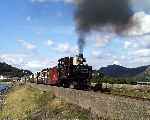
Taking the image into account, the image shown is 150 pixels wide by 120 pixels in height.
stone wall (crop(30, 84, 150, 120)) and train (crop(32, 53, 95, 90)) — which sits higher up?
train (crop(32, 53, 95, 90))

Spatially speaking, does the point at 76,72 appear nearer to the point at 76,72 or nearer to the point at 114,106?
the point at 76,72

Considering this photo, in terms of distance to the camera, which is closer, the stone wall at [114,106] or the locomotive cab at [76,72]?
the stone wall at [114,106]

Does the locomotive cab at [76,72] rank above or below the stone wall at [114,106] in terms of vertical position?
above

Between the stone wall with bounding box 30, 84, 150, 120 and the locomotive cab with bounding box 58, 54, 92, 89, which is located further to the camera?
the locomotive cab with bounding box 58, 54, 92, 89

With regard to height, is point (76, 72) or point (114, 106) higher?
point (76, 72)

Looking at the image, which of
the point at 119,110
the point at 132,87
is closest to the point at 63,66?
the point at 132,87

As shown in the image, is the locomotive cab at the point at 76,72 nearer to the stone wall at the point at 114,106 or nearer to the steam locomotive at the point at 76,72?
the steam locomotive at the point at 76,72

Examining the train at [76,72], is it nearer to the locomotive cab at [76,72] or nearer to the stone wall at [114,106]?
the locomotive cab at [76,72]

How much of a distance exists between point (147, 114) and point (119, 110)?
326cm

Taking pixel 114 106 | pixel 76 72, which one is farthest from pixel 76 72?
pixel 114 106

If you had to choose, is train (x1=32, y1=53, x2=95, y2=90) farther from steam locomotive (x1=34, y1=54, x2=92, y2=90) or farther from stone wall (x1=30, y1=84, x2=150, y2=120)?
stone wall (x1=30, y1=84, x2=150, y2=120)

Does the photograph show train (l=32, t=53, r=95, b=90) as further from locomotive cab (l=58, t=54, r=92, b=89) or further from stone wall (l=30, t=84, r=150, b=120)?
stone wall (l=30, t=84, r=150, b=120)

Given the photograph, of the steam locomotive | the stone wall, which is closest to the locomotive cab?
the steam locomotive

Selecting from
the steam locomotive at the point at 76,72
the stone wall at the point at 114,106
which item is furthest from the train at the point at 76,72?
the stone wall at the point at 114,106
